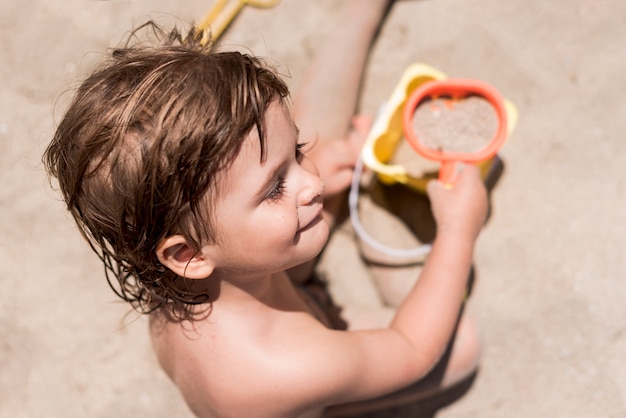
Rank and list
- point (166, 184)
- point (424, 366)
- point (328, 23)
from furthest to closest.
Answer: point (328, 23) < point (424, 366) < point (166, 184)

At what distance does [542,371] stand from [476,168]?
0.46 metres

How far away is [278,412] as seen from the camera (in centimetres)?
100

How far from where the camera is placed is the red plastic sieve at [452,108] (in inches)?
48.6

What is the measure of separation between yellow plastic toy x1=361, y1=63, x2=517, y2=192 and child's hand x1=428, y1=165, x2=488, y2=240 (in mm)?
101

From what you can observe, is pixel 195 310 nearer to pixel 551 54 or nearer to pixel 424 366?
pixel 424 366

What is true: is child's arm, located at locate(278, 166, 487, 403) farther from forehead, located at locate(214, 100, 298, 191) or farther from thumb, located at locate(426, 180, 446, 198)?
forehead, located at locate(214, 100, 298, 191)

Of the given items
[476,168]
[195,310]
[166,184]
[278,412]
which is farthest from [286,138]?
[476,168]

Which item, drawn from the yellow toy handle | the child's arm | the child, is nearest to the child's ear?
the child

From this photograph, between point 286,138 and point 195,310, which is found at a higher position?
point 286,138

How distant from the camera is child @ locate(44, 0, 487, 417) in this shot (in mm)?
785

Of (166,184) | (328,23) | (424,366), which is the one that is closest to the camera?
(166,184)

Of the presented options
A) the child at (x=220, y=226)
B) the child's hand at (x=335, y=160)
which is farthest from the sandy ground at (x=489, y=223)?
the child at (x=220, y=226)

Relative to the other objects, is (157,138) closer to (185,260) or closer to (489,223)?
(185,260)

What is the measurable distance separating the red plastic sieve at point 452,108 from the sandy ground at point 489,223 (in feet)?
0.69
